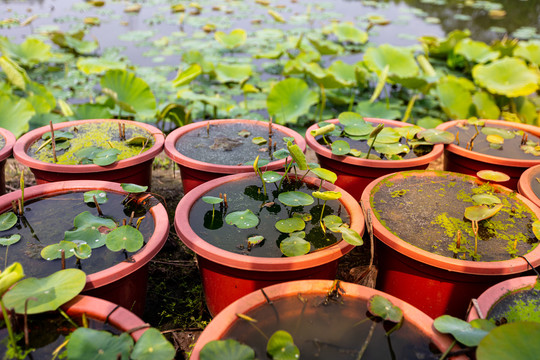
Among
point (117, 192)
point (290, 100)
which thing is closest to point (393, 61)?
point (290, 100)

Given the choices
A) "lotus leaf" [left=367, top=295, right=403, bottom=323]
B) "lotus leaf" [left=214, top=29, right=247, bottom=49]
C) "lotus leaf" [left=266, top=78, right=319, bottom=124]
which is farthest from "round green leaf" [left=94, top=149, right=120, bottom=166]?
"lotus leaf" [left=214, top=29, right=247, bottom=49]

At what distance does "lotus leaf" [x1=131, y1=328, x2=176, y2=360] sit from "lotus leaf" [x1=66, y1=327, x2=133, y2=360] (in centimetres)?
3

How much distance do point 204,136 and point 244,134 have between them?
244 millimetres

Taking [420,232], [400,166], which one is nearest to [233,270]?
[420,232]

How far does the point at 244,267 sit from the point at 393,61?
307 cm

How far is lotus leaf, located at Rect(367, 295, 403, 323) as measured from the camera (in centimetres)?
116

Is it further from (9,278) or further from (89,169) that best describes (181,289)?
(9,278)

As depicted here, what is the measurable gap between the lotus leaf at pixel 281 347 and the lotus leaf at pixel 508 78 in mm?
3204

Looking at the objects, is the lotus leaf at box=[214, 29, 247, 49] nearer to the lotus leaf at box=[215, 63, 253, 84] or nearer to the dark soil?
the lotus leaf at box=[215, 63, 253, 84]

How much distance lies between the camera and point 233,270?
1.40 meters

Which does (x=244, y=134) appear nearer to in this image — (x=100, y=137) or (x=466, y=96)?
(x=100, y=137)

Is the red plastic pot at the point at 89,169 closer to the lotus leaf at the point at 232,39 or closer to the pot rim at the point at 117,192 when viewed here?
the pot rim at the point at 117,192

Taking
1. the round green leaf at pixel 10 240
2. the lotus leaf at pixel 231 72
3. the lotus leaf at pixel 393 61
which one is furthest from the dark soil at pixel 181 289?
the lotus leaf at pixel 393 61

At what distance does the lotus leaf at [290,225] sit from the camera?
5.01 feet
